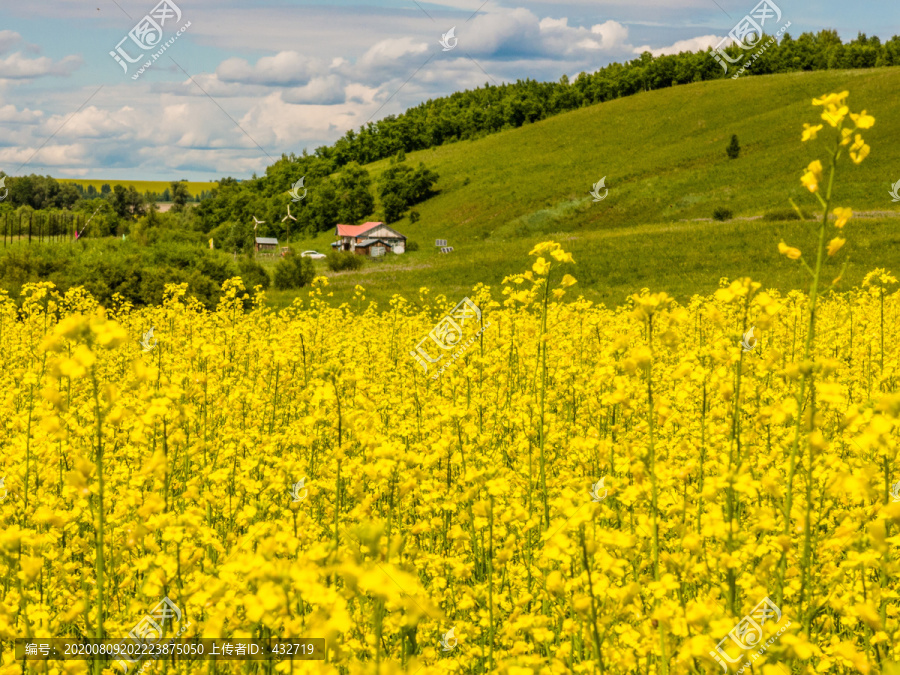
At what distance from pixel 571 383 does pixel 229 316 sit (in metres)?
6.61

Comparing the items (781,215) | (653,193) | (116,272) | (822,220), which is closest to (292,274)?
(116,272)

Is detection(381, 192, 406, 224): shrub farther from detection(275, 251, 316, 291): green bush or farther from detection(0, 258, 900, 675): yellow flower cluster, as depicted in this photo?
detection(0, 258, 900, 675): yellow flower cluster

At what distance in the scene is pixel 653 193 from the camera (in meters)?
61.2

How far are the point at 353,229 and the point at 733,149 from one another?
4088 centimetres

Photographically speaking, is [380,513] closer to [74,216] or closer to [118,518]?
[118,518]

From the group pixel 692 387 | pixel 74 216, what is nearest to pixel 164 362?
pixel 692 387

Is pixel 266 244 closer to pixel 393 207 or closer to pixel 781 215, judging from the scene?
pixel 393 207

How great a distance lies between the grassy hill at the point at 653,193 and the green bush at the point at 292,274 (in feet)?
5.86

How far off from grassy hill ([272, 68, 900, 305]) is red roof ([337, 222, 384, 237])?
401 centimetres

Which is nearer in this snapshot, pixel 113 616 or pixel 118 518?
pixel 113 616

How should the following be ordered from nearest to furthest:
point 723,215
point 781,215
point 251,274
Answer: point 251,274 → point 781,215 → point 723,215

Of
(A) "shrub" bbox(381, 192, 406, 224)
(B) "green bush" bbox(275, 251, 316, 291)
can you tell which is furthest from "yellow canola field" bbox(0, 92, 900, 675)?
(A) "shrub" bbox(381, 192, 406, 224)

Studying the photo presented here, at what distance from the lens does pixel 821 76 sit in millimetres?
76000

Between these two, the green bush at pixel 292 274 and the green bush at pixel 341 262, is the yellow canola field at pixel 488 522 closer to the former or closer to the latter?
the green bush at pixel 292 274
